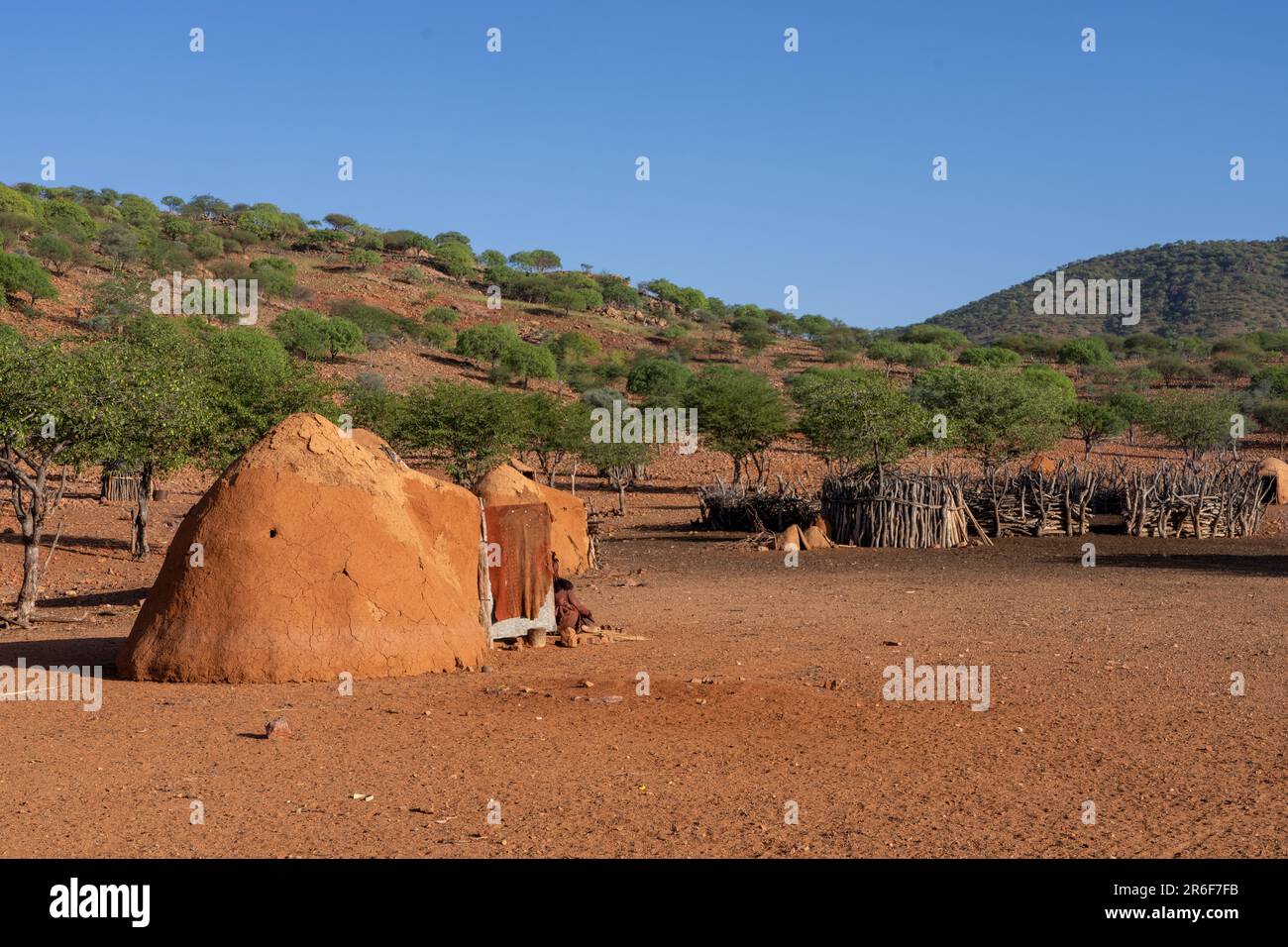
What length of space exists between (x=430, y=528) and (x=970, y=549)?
537 inches

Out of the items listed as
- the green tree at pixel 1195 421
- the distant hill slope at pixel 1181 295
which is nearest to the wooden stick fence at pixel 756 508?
the green tree at pixel 1195 421

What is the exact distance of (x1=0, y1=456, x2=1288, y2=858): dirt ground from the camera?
5.64m

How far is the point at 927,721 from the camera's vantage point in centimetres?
802

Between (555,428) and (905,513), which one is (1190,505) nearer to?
(905,513)

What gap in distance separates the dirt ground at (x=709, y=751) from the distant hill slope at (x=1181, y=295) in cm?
8747

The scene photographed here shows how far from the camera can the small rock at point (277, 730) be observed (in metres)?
7.42

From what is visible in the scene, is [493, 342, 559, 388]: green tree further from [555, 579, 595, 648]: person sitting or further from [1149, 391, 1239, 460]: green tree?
[555, 579, 595, 648]: person sitting

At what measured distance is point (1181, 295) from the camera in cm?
9912

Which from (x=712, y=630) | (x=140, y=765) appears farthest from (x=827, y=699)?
(x=140, y=765)

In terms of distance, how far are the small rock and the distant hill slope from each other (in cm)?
9267

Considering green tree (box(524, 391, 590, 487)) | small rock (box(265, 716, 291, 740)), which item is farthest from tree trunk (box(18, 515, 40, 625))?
green tree (box(524, 391, 590, 487))

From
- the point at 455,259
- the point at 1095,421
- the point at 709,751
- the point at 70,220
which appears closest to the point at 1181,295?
the point at 455,259
